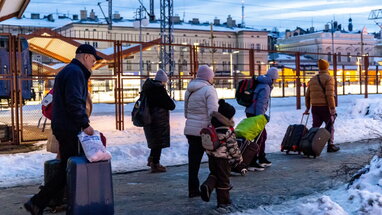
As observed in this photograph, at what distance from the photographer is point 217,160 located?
21.6ft

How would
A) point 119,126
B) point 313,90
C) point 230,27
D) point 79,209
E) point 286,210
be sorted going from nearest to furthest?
point 79,209, point 286,210, point 313,90, point 119,126, point 230,27

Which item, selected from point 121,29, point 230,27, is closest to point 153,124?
point 121,29

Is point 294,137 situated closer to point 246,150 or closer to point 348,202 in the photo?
point 246,150

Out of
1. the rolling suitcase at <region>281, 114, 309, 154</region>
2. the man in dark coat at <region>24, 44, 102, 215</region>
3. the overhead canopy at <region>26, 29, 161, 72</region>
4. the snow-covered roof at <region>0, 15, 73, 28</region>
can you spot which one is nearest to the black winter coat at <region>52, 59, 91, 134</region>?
the man in dark coat at <region>24, 44, 102, 215</region>

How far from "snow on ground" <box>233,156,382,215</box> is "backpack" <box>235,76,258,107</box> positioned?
2.53 meters

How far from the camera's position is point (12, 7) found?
480 inches

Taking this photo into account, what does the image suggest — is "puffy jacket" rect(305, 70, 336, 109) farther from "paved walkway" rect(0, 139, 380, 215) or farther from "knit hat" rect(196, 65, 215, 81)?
"knit hat" rect(196, 65, 215, 81)

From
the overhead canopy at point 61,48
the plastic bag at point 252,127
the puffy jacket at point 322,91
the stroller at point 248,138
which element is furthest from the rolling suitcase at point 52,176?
the overhead canopy at point 61,48

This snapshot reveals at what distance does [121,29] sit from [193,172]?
249 ft

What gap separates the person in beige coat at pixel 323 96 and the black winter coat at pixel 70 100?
6343 mm

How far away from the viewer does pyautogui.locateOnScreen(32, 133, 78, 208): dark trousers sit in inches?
226

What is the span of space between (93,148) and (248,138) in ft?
13.0

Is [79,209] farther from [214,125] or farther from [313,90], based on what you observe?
[313,90]

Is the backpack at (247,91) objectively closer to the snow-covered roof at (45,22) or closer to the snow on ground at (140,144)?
the snow on ground at (140,144)
